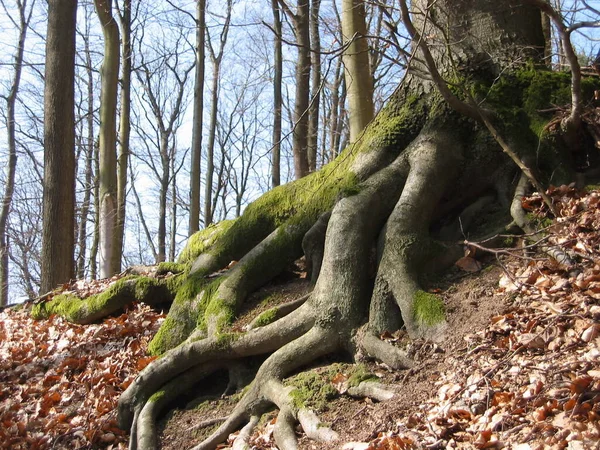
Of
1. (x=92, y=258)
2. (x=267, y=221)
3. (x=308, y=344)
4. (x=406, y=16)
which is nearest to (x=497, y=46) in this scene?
(x=406, y=16)

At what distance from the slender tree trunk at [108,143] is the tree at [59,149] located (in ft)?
8.36

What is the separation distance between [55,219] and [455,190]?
21.3ft

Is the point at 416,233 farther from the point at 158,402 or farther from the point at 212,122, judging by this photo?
the point at 212,122

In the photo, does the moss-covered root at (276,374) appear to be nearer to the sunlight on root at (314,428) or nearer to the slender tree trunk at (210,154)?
the sunlight on root at (314,428)

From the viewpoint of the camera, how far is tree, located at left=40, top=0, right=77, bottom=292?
936 centimetres

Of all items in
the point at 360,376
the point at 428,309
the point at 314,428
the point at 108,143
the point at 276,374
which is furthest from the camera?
the point at 108,143

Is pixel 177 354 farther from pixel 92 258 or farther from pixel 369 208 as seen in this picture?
pixel 92 258

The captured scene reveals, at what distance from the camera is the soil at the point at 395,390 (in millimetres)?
3959

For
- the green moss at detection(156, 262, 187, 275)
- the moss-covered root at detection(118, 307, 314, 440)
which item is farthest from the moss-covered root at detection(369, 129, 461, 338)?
the green moss at detection(156, 262, 187, 275)

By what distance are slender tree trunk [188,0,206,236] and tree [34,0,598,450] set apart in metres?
8.77

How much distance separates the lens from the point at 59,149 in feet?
31.8

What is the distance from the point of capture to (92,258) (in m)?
19.0

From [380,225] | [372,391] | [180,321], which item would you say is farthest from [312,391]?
[180,321]

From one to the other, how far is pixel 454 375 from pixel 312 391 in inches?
47.6
